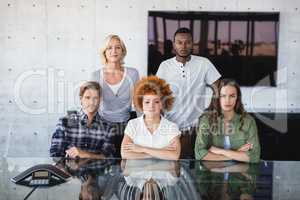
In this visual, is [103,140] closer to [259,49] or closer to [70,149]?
[70,149]

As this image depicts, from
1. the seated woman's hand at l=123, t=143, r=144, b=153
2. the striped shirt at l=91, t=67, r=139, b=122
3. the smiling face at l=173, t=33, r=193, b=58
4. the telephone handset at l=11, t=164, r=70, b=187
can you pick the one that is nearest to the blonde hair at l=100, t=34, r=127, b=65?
the striped shirt at l=91, t=67, r=139, b=122

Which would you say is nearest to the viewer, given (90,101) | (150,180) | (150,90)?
(150,180)

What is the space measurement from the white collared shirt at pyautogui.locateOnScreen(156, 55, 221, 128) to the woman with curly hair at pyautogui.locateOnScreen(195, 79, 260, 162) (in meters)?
0.91

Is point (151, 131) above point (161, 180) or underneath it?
above

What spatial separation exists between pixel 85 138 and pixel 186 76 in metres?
1.42

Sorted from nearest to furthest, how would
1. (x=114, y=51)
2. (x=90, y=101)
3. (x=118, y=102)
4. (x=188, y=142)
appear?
(x=90, y=101) → (x=188, y=142) → (x=118, y=102) → (x=114, y=51)

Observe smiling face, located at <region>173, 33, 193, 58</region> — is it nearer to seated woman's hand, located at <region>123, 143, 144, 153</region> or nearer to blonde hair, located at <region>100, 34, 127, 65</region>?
blonde hair, located at <region>100, 34, 127, 65</region>

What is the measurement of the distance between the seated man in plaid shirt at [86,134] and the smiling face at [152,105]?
0.36 m

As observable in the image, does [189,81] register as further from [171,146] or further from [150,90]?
[171,146]

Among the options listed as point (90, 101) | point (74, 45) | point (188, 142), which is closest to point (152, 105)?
point (90, 101)

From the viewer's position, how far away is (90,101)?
10.6ft

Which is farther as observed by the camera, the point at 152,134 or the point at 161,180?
the point at 152,134

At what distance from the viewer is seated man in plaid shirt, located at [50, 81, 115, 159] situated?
117 inches

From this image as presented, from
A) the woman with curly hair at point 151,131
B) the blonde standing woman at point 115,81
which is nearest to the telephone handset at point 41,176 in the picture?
the woman with curly hair at point 151,131
